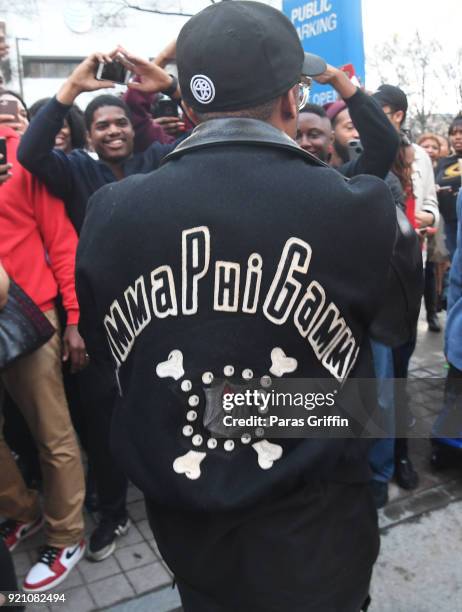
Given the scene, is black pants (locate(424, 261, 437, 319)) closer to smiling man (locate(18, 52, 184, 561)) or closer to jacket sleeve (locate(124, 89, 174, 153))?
jacket sleeve (locate(124, 89, 174, 153))

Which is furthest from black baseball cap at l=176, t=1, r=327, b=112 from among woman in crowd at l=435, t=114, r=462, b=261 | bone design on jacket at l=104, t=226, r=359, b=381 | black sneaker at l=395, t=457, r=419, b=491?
woman in crowd at l=435, t=114, r=462, b=261

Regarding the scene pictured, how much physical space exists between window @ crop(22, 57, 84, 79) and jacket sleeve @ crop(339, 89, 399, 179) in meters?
25.5

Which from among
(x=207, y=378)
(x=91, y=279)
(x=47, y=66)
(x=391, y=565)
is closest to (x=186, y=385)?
(x=207, y=378)

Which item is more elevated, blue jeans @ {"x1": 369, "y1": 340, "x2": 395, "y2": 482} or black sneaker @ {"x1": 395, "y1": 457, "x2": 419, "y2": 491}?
blue jeans @ {"x1": 369, "y1": 340, "x2": 395, "y2": 482}

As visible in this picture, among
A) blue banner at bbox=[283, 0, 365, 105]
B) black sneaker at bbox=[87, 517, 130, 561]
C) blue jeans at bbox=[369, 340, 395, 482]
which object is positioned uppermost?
blue banner at bbox=[283, 0, 365, 105]

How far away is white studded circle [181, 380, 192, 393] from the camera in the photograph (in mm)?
1150

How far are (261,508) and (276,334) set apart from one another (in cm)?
36

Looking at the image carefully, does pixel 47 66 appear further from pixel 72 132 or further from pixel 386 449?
pixel 386 449

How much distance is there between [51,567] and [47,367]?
0.88 meters

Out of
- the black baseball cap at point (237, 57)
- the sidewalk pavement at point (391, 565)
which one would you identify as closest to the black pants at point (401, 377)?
the sidewalk pavement at point (391, 565)

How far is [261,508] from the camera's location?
1.21 meters

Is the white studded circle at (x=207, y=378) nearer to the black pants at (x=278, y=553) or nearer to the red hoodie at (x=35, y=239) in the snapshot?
the black pants at (x=278, y=553)

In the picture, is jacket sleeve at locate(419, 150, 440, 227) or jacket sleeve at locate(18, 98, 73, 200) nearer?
jacket sleeve at locate(18, 98, 73, 200)

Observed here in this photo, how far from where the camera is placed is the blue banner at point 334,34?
5098 mm
